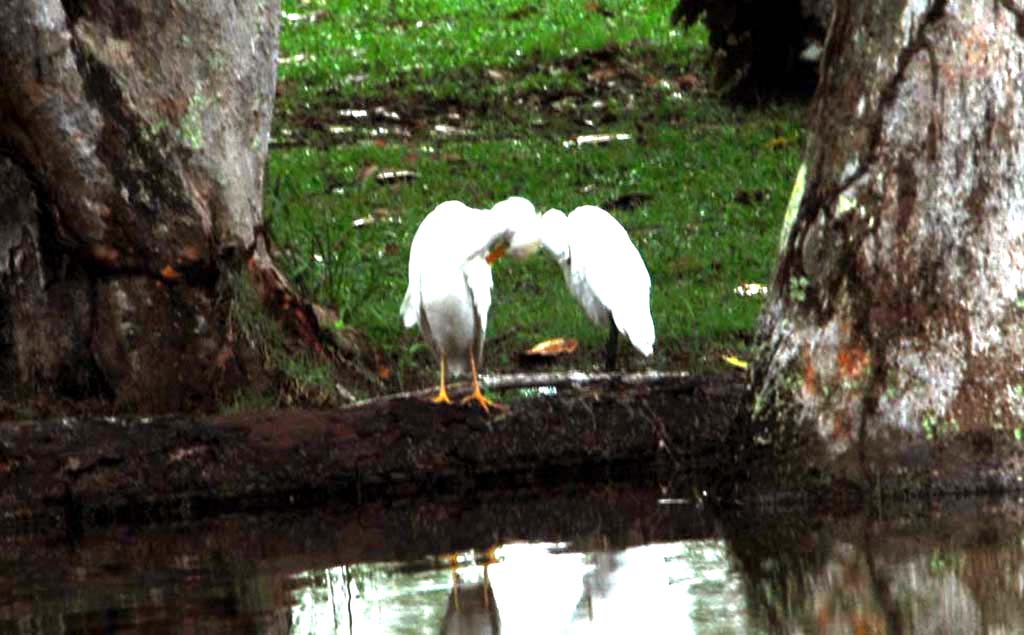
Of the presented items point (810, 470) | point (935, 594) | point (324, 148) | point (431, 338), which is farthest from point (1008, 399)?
point (324, 148)

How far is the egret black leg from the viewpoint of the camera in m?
11.1

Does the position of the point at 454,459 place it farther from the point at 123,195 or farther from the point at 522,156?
the point at 522,156

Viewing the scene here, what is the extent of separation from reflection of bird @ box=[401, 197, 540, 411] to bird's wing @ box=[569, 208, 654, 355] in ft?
2.30

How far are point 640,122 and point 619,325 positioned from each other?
696cm

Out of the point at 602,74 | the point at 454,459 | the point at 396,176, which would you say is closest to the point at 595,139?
the point at 396,176

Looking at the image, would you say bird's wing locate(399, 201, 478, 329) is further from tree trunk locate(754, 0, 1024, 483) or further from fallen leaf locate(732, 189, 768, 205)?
fallen leaf locate(732, 189, 768, 205)

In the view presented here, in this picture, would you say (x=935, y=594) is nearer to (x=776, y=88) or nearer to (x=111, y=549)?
(x=111, y=549)

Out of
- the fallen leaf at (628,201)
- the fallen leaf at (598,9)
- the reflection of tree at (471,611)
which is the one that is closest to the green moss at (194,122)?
the reflection of tree at (471,611)

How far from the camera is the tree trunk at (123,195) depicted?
9.77 meters

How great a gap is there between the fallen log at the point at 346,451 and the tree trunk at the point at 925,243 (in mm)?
909

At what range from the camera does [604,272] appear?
35.8 feet

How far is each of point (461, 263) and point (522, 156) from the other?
6.31m

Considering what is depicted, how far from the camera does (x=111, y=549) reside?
28.0 feet

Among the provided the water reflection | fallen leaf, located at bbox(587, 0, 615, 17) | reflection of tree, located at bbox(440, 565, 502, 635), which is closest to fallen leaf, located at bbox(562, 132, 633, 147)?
fallen leaf, located at bbox(587, 0, 615, 17)
